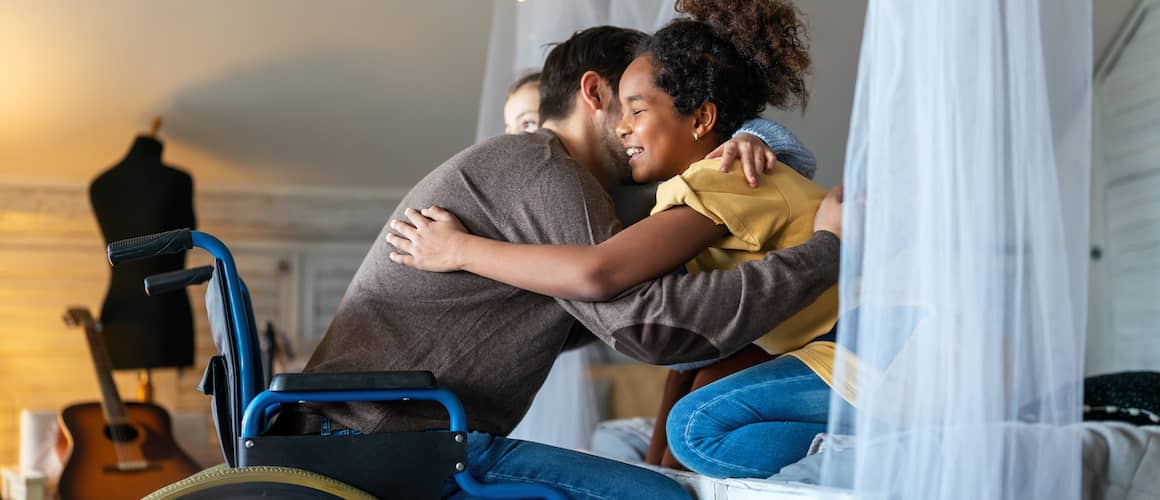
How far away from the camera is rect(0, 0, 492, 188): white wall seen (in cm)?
407

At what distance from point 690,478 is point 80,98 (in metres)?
3.57

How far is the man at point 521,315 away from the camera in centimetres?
148

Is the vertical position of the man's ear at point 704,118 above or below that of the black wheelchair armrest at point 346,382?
above

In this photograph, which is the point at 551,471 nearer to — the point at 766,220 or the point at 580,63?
the point at 766,220

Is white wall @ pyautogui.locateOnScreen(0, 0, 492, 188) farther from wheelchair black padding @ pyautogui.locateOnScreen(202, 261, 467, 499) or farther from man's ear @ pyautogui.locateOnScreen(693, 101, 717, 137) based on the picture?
wheelchair black padding @ pyautogui.locateOnScreen(202, 261, 467, 499)

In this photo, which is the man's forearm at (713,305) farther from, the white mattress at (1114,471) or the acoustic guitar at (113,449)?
the acoustic guitar at (113,449)

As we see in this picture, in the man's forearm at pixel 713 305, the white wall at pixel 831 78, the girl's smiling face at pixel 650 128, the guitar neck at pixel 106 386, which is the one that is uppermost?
the white wall at pixel 831 78

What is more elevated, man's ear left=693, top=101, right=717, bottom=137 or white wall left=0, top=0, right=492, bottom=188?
white wall left=0, top=0, right=492, bottom=188

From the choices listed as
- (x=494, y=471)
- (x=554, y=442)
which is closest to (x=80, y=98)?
(x=554, y=442)

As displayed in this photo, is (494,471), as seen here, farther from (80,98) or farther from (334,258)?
(334,258)

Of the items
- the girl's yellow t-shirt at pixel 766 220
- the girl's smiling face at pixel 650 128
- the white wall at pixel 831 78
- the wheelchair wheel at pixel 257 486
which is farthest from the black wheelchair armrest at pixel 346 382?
the white wall at pixel 831 78

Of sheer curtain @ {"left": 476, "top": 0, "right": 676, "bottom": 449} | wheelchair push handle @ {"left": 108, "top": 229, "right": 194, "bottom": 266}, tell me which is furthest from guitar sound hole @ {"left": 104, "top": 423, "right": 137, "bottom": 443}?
wheelchair push handle @ {"left": 108, "top": 229, "right": 194, "bottom": 266}

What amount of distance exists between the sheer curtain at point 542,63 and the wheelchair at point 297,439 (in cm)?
124

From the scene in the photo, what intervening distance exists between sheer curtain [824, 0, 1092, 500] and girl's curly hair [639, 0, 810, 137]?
0.43 metres
